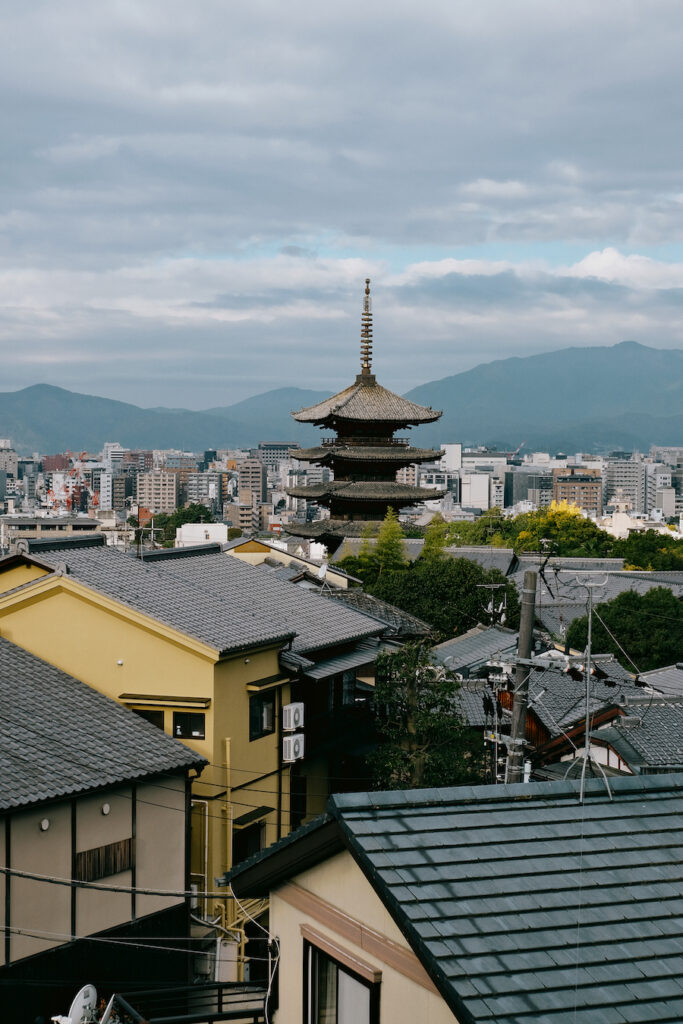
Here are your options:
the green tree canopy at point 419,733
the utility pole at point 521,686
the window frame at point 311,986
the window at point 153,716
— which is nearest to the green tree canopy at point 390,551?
the green tree canopy at point 419,733

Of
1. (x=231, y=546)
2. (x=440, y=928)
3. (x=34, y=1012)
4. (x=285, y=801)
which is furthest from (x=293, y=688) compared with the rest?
(x=231, y=546)

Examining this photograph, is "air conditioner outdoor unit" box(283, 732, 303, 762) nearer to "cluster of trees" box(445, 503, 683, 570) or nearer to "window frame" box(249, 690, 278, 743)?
"window frame" box(249, 690, 278, 743)

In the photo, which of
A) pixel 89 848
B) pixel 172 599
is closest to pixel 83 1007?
pixel 89 848

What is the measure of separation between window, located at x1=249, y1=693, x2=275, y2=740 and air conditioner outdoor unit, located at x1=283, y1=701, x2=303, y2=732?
0.20 metres

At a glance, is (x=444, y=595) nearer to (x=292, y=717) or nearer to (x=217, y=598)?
(x=217, y=598)

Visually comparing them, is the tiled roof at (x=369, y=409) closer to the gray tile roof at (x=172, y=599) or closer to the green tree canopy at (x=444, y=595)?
the green tree canopy at (x=444, y=595)

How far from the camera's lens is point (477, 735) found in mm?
17062

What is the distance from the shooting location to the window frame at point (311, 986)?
545 centimetres

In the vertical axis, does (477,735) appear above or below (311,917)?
below

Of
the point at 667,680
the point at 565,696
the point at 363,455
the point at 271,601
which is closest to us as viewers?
the point at 271,601

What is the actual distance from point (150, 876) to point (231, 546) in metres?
20.0

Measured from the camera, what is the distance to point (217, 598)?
16656 millimetres

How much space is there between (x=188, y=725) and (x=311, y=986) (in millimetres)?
8533

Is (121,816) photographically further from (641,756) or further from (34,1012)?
(641,756)
